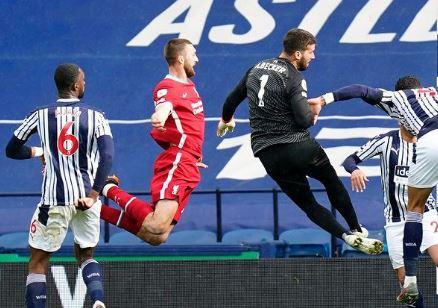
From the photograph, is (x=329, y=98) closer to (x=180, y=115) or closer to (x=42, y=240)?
(x=180, y=115)

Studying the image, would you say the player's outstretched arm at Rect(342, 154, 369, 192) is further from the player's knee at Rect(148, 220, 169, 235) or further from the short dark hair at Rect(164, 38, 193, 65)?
the short dark hair at Rect(164, 38, 193, 65)

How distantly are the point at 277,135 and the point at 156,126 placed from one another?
2.78 ft

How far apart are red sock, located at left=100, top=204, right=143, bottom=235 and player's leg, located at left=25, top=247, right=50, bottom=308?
0.81 metres

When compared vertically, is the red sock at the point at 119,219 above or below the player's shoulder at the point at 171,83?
below

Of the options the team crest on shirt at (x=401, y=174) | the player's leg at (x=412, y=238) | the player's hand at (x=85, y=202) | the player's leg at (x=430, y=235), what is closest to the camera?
the player's hand at (x=85, y=202)

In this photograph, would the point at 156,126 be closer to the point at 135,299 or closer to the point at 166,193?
the point at 166,193

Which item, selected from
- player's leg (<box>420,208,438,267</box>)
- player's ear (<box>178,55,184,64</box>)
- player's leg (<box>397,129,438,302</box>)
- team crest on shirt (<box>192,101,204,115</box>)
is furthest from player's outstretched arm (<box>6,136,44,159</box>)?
player's leg (<box>420,208,438,267</box>)

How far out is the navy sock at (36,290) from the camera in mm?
8930

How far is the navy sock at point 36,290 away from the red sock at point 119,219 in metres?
0.86

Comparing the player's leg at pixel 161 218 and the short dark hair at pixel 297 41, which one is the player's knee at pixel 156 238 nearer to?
the player's leg at pixel 161 218

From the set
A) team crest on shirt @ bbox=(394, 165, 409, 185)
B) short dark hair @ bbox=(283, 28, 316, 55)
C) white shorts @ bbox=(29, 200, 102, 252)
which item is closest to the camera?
white shorts @ bbox=(29, 200, 102, 252)

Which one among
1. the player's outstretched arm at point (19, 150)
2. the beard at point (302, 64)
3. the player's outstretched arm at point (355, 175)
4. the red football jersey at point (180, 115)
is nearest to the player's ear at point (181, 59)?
the red football jersey at point (180, 115)

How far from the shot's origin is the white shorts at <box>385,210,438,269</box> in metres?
9.96

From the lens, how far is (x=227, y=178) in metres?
13.4
